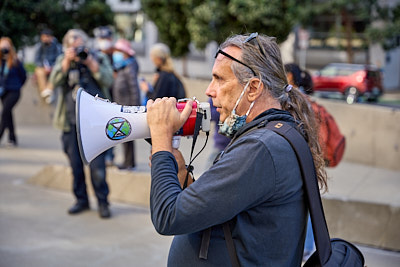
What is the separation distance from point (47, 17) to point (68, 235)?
774cm

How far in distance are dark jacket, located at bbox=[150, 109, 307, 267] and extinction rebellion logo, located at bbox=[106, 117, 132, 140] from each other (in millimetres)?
244

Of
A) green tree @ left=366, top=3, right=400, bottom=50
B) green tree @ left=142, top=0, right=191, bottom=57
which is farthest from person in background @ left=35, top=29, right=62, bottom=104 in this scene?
green tree @ left=366, top=3, right=400, bottom=50

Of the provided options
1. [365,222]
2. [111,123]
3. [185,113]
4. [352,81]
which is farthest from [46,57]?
[352,81]

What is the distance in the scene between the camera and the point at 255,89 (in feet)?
6.64

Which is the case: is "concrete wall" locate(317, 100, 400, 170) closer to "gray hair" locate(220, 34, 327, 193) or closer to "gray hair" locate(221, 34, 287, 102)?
"gray hair" locate(220, 34, 327, 193)

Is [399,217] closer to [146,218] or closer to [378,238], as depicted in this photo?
[378,238]

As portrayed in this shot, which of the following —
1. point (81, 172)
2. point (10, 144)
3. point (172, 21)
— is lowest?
point (10, 144)

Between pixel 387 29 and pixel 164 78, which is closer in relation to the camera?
pixel 164 78

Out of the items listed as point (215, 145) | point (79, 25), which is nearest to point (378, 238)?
point (215, 145)

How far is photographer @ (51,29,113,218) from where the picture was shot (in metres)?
5.78

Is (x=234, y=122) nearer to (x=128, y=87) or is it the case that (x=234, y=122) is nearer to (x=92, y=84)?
(x=92, y=84)

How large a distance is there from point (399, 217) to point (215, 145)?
6.14 ft

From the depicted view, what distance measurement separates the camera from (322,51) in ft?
111

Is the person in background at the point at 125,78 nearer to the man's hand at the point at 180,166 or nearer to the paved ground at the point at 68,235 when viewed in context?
the paved ground at the point at 68,235
